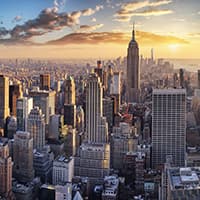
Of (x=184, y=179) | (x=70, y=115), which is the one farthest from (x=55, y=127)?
(x=184, y=179)

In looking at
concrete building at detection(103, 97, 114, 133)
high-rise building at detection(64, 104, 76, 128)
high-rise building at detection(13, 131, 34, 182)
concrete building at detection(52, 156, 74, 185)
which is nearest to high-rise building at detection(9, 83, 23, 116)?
high-rise building at detection(64, 104, 76, 128)

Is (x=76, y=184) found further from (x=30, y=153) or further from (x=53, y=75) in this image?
(x=53, y=75)

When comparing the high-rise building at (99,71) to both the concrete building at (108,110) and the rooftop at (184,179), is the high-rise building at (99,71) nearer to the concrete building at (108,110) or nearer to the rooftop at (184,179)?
the concrete building at (108,110)

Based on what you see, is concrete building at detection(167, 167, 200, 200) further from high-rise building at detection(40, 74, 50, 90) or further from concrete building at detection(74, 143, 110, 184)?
high-rise building at detection(40, 74, 50, 90)

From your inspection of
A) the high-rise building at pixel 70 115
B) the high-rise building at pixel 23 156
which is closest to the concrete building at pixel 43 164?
the high-rise building at pixel 23 156

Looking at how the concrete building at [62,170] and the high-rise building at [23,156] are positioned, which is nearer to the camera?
the concrete building at [62,170]

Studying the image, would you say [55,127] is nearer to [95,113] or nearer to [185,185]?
[95,113]

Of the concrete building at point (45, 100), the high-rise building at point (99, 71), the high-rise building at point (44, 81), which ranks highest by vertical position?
the high-rise building at point (99, 71)
